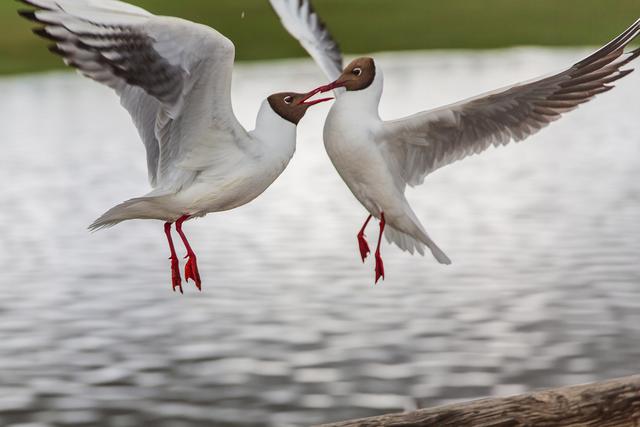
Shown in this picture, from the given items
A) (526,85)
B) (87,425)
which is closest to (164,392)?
(87,425)

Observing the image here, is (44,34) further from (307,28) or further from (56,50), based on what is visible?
(307,28)

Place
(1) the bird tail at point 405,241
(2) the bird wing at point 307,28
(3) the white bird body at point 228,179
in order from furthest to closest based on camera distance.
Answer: (2) the bird wing at point 307,28 → (1) the bird tail at point 405,241 → (3) the white bird body at point 228,179

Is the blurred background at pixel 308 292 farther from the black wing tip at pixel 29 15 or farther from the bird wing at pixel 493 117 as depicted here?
the black wing tip at pixel 29 15

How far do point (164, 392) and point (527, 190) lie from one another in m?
4.61

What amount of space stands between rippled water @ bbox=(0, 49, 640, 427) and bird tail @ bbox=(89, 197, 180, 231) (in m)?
2.05

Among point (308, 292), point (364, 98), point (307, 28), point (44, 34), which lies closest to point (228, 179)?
point (364, 98)

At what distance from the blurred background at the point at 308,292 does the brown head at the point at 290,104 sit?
2.95 feet

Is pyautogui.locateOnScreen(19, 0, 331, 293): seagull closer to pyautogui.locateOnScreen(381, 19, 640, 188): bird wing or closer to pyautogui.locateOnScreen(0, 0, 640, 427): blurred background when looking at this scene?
pyautogui.locateOnScreen(381, 19, 640, 188): bird wing

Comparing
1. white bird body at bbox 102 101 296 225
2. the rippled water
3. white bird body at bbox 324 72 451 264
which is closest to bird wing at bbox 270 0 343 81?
white bird body at bbox 324 72 451 264

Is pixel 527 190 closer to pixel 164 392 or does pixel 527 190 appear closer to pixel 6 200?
pixel 6 200

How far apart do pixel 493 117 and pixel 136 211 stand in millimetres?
708

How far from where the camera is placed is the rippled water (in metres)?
4.14

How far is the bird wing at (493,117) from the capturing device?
6.42ft

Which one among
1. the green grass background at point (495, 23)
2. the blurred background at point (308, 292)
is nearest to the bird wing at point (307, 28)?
the blurred background at point (308, 292)
